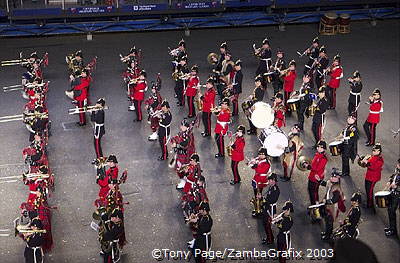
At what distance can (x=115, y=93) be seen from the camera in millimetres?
16953

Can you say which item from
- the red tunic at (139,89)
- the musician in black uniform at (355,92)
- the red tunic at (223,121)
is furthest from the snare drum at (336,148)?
the red tunic at (139,89)

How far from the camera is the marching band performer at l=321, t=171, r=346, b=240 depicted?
37.1ft

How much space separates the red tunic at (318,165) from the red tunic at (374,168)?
0.79 m

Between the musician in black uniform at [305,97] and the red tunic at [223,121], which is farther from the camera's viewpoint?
the musician in black uniform at [305,97]

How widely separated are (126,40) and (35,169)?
8359 millimetres

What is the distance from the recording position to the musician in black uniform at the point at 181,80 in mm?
15680

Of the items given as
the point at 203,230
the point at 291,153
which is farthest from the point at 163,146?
the point at 203,230

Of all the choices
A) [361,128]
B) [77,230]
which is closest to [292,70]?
[361,128]

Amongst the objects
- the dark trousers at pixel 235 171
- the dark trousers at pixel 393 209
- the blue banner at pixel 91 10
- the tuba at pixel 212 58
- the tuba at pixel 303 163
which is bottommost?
the dark trousers at pixel 393 209

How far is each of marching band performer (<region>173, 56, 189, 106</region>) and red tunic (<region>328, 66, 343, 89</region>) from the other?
3.31 m

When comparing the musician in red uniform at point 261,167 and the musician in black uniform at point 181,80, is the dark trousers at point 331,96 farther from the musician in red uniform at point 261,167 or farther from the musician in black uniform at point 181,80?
the musician in red uniform at point 261,167

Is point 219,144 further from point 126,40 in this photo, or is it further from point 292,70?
point 126,40

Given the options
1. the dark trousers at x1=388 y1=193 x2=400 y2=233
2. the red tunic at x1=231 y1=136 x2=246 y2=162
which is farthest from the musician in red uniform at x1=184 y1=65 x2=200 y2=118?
the dark trousers at x1=388 y1=193 x2=400 y2=233

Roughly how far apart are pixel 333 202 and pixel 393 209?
3.68ft
